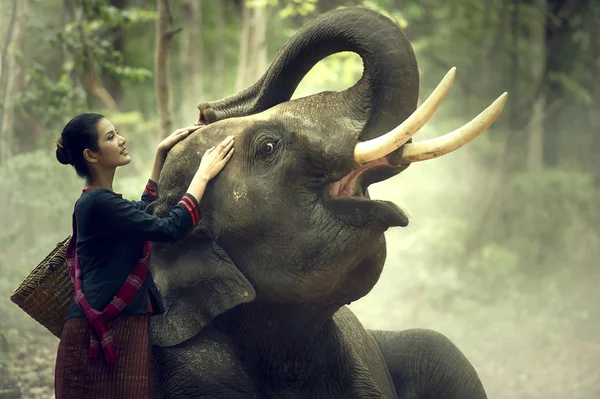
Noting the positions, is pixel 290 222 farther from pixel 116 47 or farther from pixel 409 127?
pixel 116 47

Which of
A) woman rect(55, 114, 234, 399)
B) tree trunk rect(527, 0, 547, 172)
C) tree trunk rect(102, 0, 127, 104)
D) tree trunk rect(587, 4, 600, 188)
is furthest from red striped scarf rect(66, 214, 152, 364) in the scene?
tree trunk rect(587, 4, 600, 188)

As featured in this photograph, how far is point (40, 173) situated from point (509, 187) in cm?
709

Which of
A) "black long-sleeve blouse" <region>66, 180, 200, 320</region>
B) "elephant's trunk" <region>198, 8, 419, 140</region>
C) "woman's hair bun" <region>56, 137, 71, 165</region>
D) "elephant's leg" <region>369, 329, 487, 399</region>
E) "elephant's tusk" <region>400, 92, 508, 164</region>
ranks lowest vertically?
"elephant's leg" <region>369, 329, 487, 399</region>

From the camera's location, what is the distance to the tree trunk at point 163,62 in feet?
22.1

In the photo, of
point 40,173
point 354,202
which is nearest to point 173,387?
point 354,202

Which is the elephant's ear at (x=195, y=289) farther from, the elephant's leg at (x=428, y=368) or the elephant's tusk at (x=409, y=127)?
the elephant's leg at (x=428, y=368)

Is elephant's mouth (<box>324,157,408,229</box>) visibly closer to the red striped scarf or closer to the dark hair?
the red striped scarf

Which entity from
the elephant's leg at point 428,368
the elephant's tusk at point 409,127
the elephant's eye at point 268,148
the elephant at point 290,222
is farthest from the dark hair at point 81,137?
the elephant's leg at point 428,368

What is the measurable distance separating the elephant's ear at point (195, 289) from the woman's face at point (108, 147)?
37 centimetres

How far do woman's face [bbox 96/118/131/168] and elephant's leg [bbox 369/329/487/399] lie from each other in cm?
146

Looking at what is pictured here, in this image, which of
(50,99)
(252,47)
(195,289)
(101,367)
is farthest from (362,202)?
(252,47)

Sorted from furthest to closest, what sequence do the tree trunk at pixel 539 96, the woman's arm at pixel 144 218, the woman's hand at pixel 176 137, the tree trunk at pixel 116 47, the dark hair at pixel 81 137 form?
the tree trunk at pixel 539 96 → the tree trunk at pixel 116 47 → the woman's hand at pixel 176 137 → the dark hair at pixel 81 137 → the woman's arm at pixel 144 218

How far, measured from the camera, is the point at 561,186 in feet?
43.0

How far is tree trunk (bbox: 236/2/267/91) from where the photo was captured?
10.2 metres
